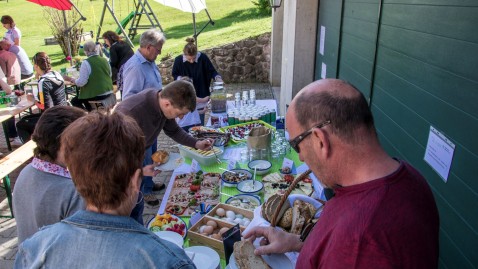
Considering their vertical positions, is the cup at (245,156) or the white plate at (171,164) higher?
the white plate at (171,164)

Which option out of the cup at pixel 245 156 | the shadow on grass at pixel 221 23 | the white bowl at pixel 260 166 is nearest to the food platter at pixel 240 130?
the cup at pixel 245 156

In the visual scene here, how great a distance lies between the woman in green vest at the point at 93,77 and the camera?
248 inches

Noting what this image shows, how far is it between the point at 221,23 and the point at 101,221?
1779cm

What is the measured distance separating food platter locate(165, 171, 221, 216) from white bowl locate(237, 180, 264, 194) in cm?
21

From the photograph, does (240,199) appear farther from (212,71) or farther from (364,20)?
(212,71)

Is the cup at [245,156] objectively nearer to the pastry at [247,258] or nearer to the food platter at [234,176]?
the food platter at [234,176]

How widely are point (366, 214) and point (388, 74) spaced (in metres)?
1.90

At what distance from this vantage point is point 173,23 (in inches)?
821

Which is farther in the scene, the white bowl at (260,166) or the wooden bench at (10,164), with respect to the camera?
the wooden bench at (10,164)

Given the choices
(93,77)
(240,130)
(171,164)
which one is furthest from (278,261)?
(93,77)

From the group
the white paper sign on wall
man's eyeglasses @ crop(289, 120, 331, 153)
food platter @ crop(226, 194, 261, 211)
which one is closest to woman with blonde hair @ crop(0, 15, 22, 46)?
food platter @ crop(226, 194, 261, 211)

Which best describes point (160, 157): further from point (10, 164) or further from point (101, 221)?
point (10, 164)

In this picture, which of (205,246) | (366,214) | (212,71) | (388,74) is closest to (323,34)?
(212,71)

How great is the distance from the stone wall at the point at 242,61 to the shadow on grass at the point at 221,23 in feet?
19.7
